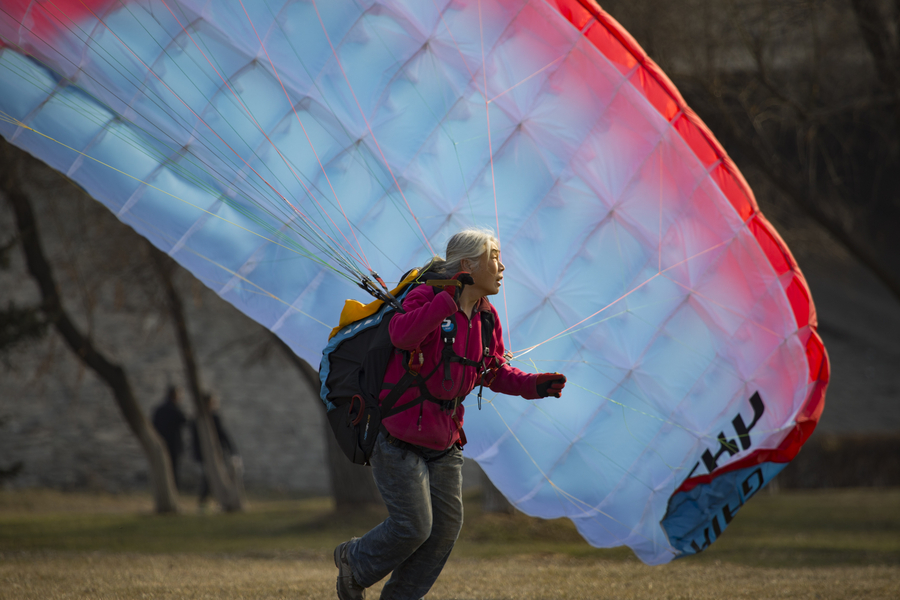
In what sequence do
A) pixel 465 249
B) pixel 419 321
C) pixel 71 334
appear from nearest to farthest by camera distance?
pixel 419 321 → pixel 465 249 → pixel 71 334

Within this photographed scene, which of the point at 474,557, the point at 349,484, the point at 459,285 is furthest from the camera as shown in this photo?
the point at 349,484

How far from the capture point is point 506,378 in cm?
353

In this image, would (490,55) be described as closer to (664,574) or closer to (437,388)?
(437,388)

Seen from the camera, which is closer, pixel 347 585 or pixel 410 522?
pixel 410 522

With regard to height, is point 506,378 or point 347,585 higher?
point 506,378

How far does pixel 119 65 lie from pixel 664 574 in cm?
462

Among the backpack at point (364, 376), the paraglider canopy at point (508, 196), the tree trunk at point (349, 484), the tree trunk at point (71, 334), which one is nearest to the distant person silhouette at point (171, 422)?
the tree trunk at point (71, 334)

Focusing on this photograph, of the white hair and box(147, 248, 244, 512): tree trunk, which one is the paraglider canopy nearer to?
the white hair

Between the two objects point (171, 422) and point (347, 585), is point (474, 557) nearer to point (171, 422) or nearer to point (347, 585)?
point (347, 585)

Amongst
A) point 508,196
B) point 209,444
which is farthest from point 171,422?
point 508,196

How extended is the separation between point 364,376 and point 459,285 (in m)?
0.52

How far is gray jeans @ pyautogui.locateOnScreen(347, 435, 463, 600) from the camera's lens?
3.23 m

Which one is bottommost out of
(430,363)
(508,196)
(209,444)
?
(209,444)

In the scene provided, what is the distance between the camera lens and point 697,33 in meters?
8.71
